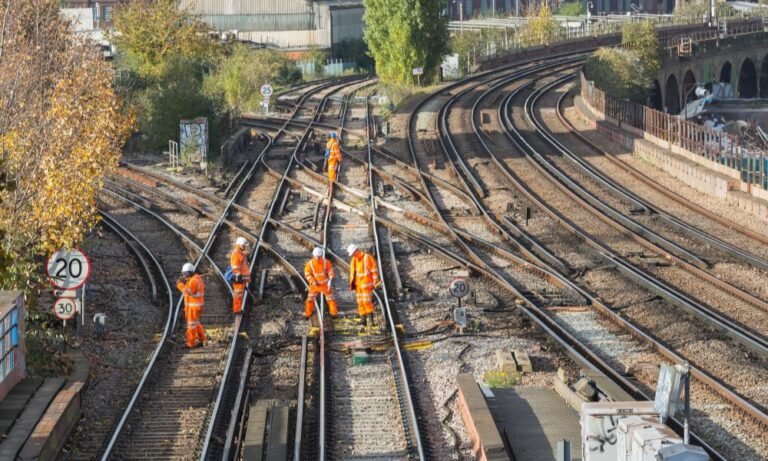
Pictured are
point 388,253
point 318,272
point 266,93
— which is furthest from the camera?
point 266,93

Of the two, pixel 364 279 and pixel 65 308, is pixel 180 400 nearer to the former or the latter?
pixel 65 308

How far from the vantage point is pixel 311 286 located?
17.2 meters

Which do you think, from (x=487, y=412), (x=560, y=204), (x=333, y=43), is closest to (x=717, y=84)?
(x=333, y=43)

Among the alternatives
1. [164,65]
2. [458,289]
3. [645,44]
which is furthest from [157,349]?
[645,44]

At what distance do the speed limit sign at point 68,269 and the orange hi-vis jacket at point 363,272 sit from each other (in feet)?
12.1

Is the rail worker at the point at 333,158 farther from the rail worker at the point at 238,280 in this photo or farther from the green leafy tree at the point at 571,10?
the green leafy tree at the point at 571,10

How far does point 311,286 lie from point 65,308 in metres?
3.58

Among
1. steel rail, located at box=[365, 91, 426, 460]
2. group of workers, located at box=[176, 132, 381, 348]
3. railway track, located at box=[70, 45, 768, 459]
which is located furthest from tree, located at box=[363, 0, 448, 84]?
group of workers, located at box=[176, 132, 381, 348]

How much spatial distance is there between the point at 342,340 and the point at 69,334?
3540 millimetres

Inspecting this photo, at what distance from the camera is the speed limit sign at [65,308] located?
1505 cm

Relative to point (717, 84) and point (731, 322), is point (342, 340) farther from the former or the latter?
point (717, 84)

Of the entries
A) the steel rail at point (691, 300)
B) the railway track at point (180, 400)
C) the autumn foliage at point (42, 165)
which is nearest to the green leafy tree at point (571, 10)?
the steel rail at point (691, 300)

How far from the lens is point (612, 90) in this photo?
5362cm

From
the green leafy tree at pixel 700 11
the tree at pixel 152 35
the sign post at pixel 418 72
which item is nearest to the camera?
the tree at pixel 152 35
